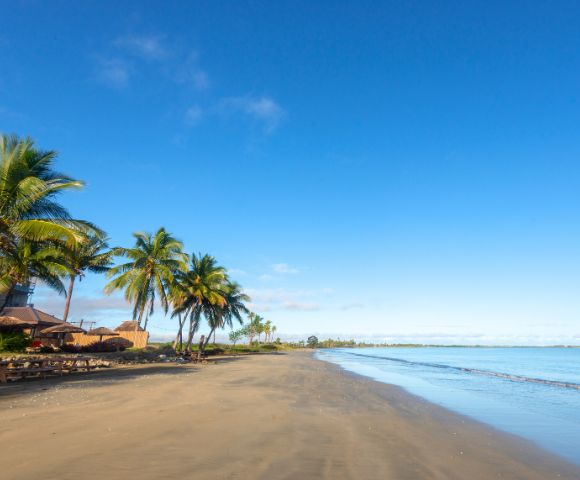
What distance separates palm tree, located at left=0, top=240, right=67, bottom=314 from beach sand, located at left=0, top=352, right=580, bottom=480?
266 inches

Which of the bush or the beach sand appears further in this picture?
the bush

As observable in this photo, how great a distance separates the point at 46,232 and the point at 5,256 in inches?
196

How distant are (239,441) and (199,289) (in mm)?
33195

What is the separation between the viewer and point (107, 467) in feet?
17.0

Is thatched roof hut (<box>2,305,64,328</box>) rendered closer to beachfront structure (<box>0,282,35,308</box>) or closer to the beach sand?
beachfront structure (<box>0,282,35,308</box>)

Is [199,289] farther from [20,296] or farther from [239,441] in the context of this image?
[239,441]

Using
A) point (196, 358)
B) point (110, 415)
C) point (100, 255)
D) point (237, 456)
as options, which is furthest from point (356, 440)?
point (100, 255)

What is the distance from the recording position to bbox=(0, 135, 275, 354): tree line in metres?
15.7

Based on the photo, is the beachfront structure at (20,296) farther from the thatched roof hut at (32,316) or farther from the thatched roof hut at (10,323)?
the thatched roof hut at (10,323)

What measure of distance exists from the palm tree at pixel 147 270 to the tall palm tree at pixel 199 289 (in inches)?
112

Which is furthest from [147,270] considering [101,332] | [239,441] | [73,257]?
[239,441]

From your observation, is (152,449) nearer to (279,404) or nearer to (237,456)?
(237,456)

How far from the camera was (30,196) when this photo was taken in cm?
1588

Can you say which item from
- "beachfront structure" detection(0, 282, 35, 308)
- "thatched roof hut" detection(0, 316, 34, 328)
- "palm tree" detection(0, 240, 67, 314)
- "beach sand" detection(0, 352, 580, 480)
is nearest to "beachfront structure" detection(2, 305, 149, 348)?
"thatched roof hut" detection(0, 316, 34, 328)
